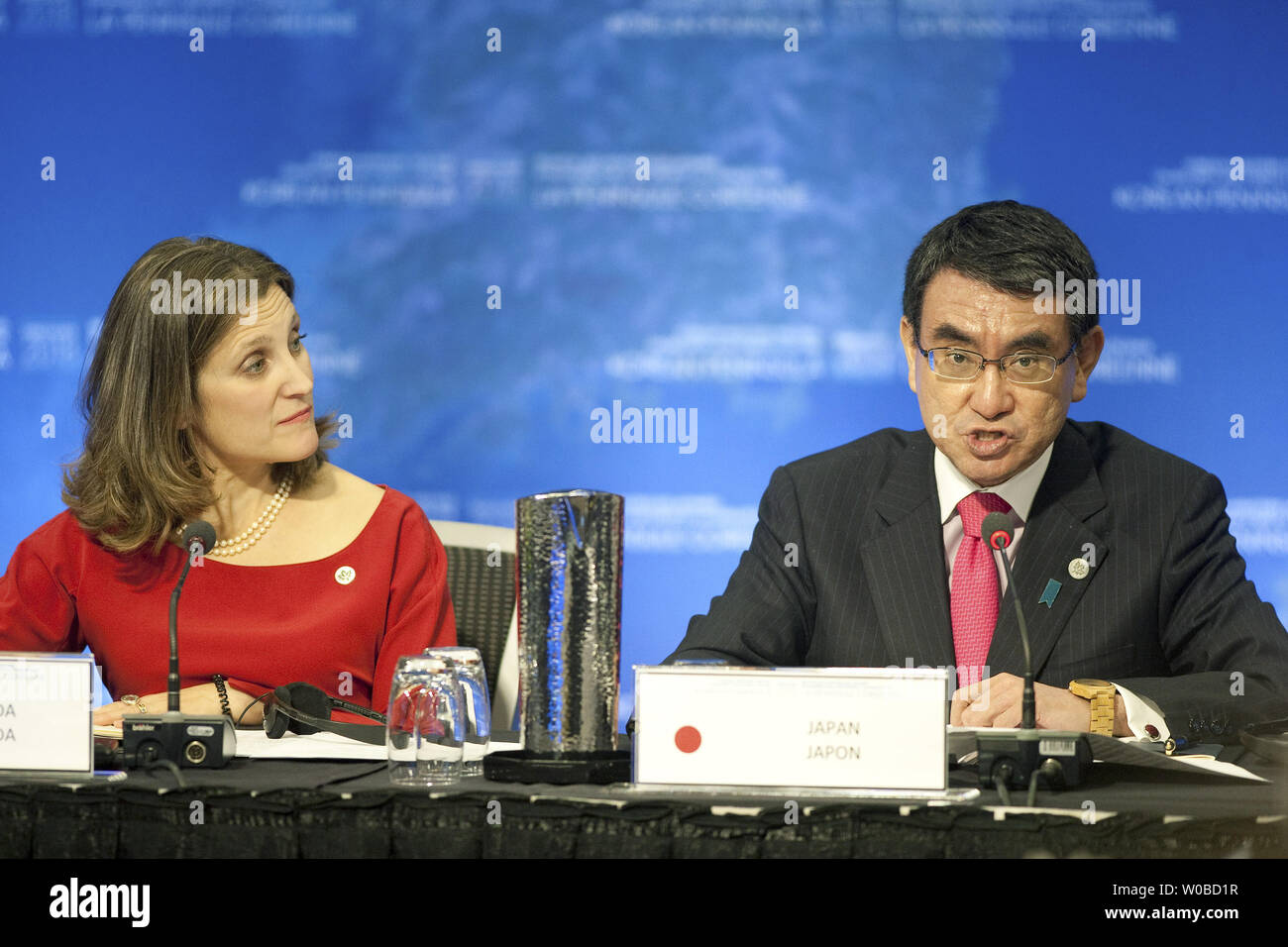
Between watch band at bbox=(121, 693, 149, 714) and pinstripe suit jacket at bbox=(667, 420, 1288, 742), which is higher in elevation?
pinstripe suit jacket at bbox=(667, 420, 1288, 742)

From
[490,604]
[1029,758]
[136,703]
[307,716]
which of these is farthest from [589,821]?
[490,604]

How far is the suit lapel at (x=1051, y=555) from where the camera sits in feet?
7.20

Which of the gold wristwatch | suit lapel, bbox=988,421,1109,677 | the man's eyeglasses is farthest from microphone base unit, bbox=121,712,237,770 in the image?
the man's eyeglasses

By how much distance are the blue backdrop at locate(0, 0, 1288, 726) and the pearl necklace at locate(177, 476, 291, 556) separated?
1.35 meters

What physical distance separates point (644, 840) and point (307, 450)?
1305mm

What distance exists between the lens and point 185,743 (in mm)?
1488

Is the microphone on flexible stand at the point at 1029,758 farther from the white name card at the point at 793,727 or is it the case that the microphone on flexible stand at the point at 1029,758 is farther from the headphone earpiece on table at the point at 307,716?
the headphone earpiece on table at the point at 307,716

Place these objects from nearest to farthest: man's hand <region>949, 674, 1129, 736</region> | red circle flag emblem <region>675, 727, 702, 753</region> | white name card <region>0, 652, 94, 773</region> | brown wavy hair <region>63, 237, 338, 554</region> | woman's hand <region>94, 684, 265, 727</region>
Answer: red circle flag emblem <region>675, 727, 702, 753</region> → white name card <region>0, 652, 94, 773</region> → man's hand <region>949, 674, 1129, 736</region> → woman's hand <region>94, 684, 265, 727</region> → brown wavy hair <region>63, 237, 338, 554</region>

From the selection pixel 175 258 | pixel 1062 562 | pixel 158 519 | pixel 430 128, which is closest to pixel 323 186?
pixel 430 128

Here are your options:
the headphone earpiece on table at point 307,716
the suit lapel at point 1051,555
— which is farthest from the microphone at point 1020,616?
the headphone earpiece on table at point 307,716

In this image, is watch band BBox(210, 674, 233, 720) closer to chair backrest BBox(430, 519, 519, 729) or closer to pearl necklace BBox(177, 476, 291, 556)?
pearl necklace BBox(177, 476, 291, 556)

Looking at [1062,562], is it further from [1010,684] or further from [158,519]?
[158,519]

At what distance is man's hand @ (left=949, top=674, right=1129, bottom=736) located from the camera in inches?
68.4
